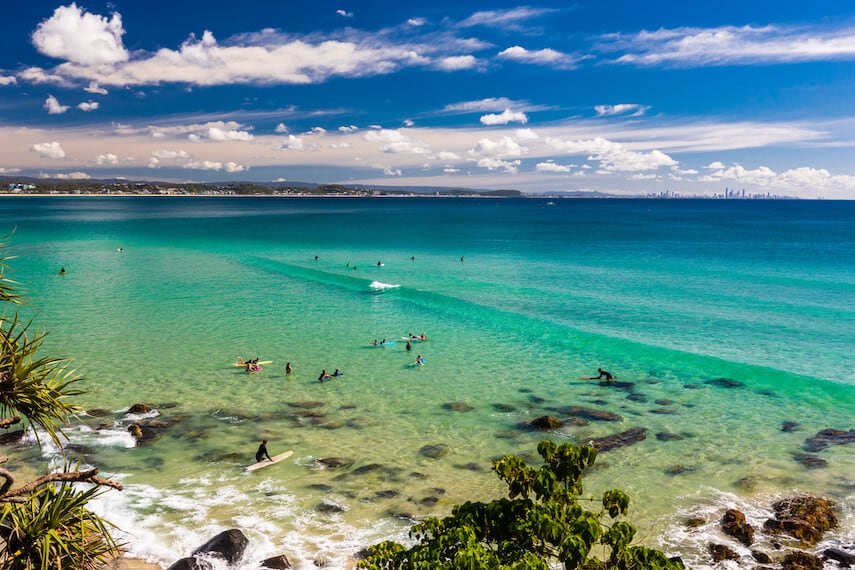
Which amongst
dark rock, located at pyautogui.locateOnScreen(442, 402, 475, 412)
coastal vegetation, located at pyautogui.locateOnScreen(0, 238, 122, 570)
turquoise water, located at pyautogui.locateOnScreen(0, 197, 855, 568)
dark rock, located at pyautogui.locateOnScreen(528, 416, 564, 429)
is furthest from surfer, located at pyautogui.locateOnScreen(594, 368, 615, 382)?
coastal vegetation, located at pyautogui.locateOnScreen(0, 238, 122, 570)

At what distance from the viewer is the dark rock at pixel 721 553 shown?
60.3ft

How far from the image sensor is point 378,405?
31.7 meters

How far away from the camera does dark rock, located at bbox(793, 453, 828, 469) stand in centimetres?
2477

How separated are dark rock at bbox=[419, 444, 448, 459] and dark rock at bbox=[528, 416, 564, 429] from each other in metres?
4.99

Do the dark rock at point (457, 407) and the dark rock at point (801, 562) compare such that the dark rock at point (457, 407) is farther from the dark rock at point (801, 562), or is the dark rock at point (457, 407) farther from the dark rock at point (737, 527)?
the dark rock at point (801, 562)

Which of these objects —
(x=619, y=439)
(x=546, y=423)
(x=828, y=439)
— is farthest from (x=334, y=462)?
(x=828, y=439)

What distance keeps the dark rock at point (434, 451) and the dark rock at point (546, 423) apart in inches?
197

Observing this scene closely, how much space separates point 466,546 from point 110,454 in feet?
66.2

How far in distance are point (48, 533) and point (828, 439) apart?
30640 mm

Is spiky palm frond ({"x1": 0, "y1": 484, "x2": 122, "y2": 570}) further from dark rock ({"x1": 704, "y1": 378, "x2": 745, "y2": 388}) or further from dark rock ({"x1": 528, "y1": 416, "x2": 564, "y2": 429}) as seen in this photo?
dark rock ({"x1": 704, "y1": 378, "x2": 745, "y2": 388})

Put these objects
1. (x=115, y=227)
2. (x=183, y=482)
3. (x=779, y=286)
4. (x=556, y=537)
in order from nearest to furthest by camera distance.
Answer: (x=556, y=537)
(x=183, y=482)
(x=779, y=286)
(x=115, y=227)

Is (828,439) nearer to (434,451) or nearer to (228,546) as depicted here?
(434,451)

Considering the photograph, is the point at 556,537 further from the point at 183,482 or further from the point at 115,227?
the point at 115,227

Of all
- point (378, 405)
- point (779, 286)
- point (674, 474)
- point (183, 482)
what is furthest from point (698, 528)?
point (779, 286)
